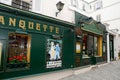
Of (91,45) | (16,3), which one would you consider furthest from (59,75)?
(91,45)

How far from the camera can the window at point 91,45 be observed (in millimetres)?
9602

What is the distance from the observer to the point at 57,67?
6.86m

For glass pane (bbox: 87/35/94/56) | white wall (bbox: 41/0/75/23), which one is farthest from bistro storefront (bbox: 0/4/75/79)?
glass pane (bbox: 87/35/94/56)

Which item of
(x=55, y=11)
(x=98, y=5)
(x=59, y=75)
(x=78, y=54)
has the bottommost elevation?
(x=59, y=75)

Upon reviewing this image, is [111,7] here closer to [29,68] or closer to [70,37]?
[70,37]

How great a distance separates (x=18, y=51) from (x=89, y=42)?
6179 millimetres

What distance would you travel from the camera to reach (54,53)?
6773 millimetres

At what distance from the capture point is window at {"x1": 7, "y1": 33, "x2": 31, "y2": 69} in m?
5.07

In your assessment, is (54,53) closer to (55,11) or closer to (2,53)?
(55,11)

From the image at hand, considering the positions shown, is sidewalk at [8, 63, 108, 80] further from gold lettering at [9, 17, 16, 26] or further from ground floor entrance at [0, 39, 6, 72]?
gold lettering at [9, 17, 16, 26]

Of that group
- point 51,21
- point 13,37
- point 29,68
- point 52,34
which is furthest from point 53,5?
point 29,68

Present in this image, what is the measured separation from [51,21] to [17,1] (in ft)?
5.87

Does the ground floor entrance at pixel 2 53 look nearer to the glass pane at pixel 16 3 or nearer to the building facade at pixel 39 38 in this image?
the building facade at pixel 39 38

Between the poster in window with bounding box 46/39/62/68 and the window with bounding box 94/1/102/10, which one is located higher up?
the window with bounding box 94/1/102/10
